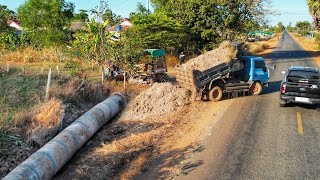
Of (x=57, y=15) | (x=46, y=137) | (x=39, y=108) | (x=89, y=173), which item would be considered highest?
(x=57, y=15)

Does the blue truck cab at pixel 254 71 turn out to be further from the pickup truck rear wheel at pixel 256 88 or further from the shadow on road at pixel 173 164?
the shadow on road at pixel 173 164

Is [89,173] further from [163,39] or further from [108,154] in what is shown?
[163,39]

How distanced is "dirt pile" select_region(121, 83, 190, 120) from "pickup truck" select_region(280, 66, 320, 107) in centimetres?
466

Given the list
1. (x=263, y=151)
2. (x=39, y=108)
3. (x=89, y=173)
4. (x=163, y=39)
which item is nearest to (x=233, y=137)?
(x=263, y=151)

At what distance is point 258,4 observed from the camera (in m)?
34.1

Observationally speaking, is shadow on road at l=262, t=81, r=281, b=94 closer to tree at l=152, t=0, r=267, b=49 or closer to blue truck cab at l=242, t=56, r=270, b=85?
blue truck cab at l=242, t=56, r=270, b=85

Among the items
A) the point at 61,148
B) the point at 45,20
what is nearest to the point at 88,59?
the point at 61,148

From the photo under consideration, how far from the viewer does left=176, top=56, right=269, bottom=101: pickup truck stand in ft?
52.2

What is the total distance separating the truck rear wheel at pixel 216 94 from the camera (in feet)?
54.1

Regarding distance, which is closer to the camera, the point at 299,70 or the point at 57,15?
the point at 299,70

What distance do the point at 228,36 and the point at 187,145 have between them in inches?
938

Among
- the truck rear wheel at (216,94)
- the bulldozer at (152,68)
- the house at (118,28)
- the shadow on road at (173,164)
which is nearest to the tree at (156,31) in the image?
the house at (118,28)

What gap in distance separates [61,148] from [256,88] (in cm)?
1186

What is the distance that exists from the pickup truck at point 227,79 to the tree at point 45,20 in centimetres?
1740
